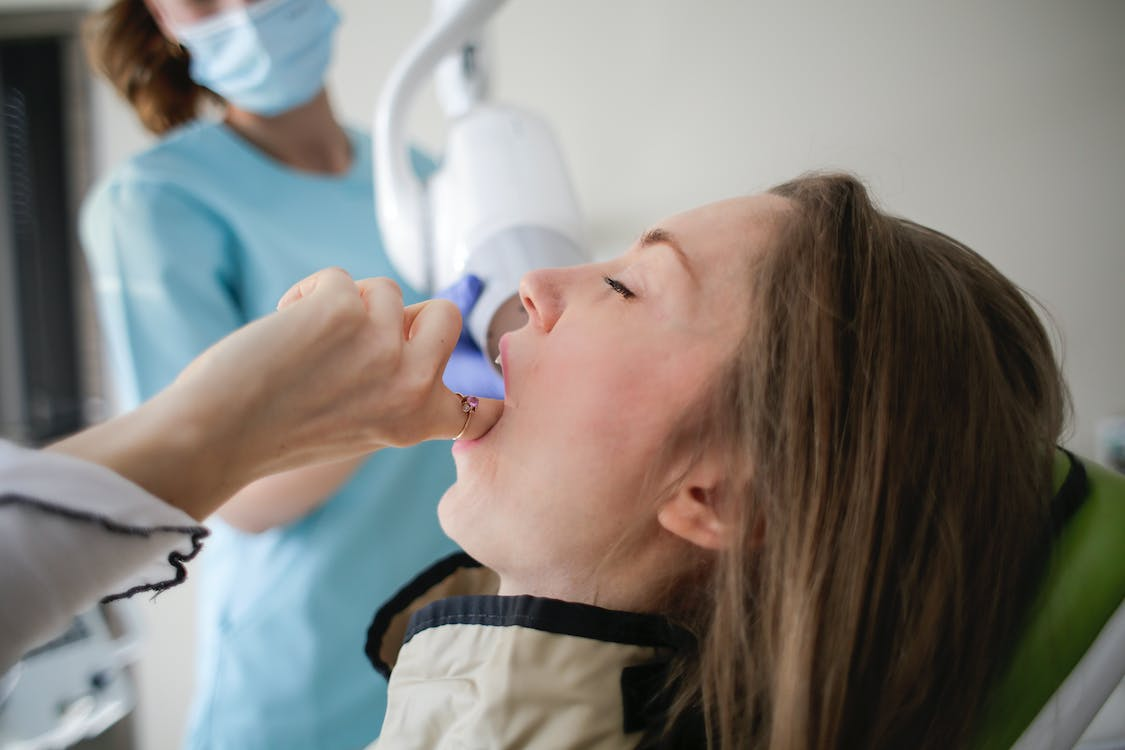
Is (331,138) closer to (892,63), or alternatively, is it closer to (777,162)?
(777,162)

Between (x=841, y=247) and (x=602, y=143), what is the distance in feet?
3.76

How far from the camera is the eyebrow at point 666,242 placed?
2.36ft

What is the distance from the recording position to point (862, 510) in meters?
0.64

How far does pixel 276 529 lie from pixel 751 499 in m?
0.74

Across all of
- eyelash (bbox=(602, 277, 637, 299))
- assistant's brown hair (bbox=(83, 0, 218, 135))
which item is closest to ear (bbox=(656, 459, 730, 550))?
eyelash (bbox=(602, 277, 637, 299))

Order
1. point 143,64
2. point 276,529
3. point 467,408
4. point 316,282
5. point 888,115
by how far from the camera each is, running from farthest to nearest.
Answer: point 888,115
point 143,64
point 276,529
point 467,408
point 316,282

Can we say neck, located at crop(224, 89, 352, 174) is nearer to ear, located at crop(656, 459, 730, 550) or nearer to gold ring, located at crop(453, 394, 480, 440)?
gold ring, located at crop(453, 394, 480, 440)

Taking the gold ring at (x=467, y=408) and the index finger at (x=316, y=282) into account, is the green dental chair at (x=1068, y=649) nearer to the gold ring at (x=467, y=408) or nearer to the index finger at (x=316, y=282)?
the gold ring at (x=467, y=408)

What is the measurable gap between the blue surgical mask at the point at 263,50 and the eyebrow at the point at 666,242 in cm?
71

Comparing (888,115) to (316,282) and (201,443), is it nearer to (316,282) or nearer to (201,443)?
(316,282)

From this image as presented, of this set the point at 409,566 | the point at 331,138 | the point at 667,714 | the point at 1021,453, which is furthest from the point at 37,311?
the point at 1021,453

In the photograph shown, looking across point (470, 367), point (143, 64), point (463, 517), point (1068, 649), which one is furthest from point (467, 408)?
point (143, 64)

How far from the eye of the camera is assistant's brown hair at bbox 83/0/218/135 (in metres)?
1.19

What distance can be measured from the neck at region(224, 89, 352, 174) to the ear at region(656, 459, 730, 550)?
0.89 m
